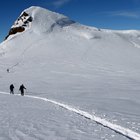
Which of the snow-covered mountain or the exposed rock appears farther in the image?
the exposed rock

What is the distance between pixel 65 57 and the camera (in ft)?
297

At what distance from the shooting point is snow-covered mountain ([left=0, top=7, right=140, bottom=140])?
5388 cm

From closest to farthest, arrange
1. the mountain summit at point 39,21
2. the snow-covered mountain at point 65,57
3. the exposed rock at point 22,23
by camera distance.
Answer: the snow-covered mountain at point 65,57, the mountain summit at point 39,21, the exposed rock at point 22,23

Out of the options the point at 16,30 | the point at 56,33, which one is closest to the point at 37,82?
the point at 56,33

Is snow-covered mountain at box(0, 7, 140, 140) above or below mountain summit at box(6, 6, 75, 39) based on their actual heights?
below

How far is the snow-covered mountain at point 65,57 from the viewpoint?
53.9 metres

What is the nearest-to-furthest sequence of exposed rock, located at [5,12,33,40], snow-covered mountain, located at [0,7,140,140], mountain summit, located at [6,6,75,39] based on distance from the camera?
snow-covered mountain, located at [0,7,140,140]
mountain summit, located at [6,6,75,39]
exposed rock, located at [5,12,33,40]

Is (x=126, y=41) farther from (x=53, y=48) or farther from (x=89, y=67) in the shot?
(x=89, y=67)

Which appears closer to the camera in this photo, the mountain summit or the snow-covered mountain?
the snow-covered mountain

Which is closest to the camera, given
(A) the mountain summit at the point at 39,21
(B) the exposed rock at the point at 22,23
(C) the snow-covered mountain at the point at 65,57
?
(C) the snow-covered mountain at the point at 65,57

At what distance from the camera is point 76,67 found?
7688 cm

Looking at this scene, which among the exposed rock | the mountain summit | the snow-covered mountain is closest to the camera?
the snow-covered mountain

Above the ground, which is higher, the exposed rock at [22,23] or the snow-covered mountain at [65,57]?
the exposed rock at [22,23]

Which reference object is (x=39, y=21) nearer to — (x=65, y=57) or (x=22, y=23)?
(x=22, y=23)
